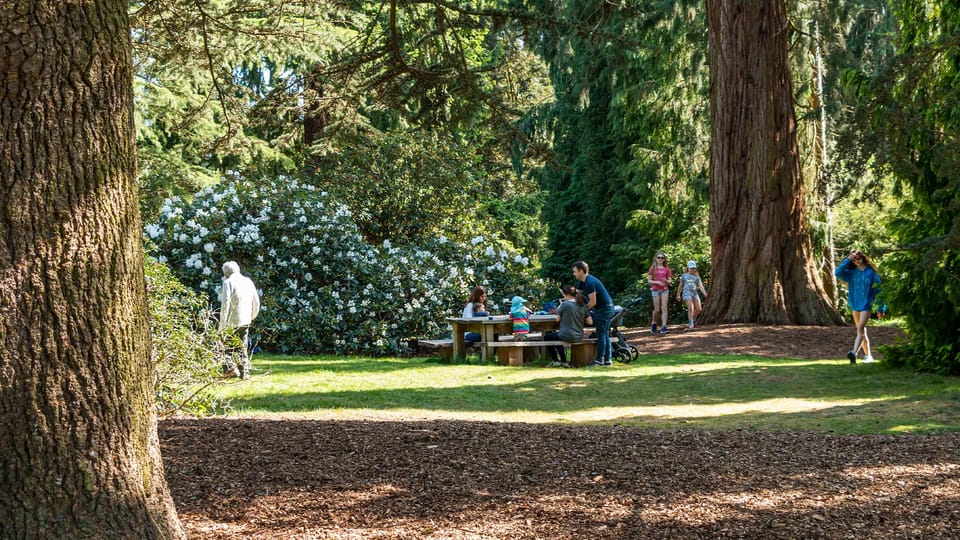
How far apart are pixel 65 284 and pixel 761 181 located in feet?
51.4

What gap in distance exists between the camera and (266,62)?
30828mm

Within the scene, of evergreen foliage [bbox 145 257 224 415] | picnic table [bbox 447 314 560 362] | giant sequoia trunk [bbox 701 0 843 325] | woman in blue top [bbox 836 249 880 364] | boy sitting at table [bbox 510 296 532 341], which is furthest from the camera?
giant sequoia trunk [bbox 701 0 843 325]

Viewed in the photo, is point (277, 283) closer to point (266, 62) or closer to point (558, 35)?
point (558, 35)

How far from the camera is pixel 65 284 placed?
3.75 metres

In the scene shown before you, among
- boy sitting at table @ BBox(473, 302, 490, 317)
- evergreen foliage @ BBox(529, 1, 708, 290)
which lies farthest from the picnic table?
evergreen foliage @ BBox(529, 1, 708, 290)

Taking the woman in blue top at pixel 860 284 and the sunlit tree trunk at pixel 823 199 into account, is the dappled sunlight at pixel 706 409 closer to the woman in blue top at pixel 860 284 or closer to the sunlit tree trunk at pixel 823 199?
the woman in blue top at pixel 860 284

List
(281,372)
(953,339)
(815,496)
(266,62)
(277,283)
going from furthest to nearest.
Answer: (266,62), (277,283), (281,372), (953,339), (815,496)

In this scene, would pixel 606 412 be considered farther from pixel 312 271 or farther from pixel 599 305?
pixel 312 271

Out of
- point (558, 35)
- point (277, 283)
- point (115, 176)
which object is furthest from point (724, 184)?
point (115, 176)

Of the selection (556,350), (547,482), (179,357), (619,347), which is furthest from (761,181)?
(547,482)

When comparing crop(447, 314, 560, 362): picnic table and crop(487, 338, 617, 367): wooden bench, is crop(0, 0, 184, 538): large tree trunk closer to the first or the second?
crop(487, 338, 617, 367): wooden bench

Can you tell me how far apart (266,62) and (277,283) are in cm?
1515

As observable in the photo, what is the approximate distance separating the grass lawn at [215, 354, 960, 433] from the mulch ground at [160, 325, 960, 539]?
175 centimetres

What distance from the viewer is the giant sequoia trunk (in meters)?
17.7
